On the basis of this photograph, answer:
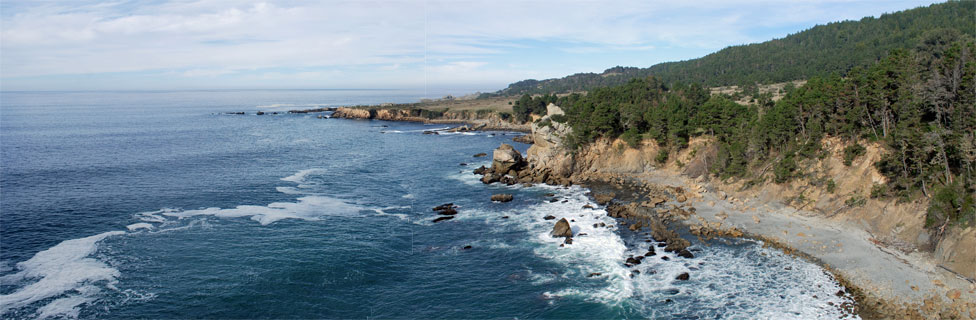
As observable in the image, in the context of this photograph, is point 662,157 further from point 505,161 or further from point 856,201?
point 856,201

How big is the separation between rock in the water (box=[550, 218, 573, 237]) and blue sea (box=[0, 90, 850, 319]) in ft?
3.00

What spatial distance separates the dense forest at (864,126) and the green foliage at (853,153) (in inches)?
3.2

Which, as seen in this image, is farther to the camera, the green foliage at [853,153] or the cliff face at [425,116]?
the cliff face at [425,116]

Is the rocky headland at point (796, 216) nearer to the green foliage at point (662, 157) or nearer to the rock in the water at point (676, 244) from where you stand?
the rock in the water at point (676, 244)

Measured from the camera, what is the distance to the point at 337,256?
4166 cm

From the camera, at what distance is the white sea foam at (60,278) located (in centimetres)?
3309

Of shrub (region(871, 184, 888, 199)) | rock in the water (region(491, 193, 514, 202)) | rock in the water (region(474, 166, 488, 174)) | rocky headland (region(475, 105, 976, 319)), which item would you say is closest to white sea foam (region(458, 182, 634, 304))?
rocky headland (region(475, 105, 976, 319))

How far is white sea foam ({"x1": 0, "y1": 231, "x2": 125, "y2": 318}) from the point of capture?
1303 inches

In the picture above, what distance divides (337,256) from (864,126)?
51.5 meters

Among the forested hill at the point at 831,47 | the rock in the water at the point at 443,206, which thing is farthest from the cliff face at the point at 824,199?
the forested hill at the point at 831,47

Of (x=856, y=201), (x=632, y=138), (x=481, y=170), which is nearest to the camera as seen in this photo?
(x=856, y=201)

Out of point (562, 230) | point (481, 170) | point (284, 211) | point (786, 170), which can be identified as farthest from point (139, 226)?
point (786, 170)

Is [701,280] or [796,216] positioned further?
[796,216]

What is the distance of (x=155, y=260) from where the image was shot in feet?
133
